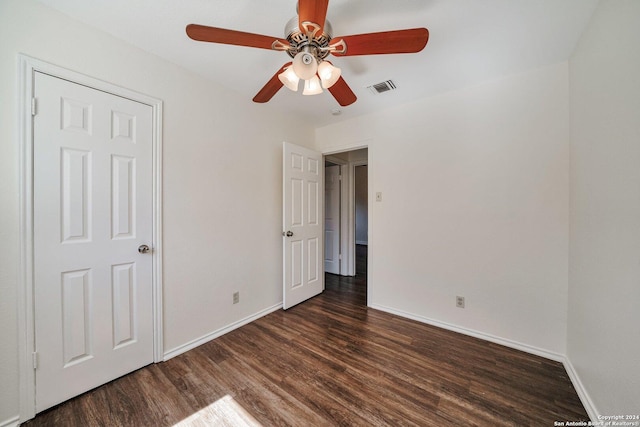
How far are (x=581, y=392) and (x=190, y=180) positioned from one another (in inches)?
126

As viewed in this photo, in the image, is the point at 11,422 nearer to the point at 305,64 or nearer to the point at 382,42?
the point at 305,64

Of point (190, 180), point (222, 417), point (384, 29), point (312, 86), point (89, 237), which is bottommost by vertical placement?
point (222, 417)

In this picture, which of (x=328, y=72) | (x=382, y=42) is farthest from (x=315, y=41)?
(x=382, y=42)

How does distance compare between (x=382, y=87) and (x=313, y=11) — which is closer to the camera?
(x=313, y=11)

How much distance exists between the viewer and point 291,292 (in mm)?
2723

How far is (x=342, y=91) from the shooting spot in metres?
1.53

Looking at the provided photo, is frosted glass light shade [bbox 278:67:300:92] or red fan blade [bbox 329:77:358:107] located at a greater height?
red fan blade [bbox 329:77:358:107]

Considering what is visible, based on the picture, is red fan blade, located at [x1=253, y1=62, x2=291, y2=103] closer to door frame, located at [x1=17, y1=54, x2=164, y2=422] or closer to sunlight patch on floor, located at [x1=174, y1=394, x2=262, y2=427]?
door frame, located at [x1=17, y1=54, x2=164, y2=422]

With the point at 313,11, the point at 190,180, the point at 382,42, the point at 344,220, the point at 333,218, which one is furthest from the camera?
the point at 333,218

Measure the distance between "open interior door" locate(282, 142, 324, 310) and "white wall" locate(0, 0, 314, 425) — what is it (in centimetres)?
17

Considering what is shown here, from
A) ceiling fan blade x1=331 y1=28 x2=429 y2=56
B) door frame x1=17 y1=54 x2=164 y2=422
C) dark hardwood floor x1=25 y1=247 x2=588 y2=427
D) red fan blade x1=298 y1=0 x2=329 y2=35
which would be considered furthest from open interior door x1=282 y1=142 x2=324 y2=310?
door frame x1=17 y1=54 x2=164 y2=422

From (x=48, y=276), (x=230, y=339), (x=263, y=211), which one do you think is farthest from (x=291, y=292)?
(x=48, y=276)

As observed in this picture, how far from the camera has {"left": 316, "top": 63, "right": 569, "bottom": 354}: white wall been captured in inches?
71.3

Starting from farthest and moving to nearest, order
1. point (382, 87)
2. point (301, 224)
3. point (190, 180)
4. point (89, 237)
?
point (301, 224), point (382, 87), point (190, 180), point (89, 237)
